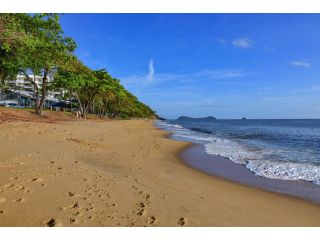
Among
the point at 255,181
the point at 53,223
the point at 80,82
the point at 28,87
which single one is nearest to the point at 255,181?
the point at 255,181

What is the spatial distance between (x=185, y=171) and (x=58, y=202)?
597 cm

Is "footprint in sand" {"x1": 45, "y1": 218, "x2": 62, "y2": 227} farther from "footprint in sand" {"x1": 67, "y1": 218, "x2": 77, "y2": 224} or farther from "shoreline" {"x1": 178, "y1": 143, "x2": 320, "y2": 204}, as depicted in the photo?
"shoreline" {"x1": 178, "y1": 143, "x2": 320, "y2": 204}

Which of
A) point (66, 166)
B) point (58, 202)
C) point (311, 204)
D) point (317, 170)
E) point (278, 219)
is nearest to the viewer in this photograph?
point (58, 202)

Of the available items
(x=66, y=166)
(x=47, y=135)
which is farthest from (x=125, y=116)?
(x=66, y=166)

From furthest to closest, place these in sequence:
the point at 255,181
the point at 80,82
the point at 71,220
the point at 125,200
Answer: the point at 80,82, the point at 255,181, the point at 125,200, the point at 71,220

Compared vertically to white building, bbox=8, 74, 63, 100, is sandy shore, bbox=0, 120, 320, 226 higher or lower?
lower

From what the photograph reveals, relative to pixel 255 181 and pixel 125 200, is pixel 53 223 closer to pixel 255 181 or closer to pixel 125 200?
pixel 125 200

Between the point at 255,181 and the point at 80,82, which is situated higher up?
the point at 80,82

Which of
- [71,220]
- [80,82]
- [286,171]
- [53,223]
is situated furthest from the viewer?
[80,82]

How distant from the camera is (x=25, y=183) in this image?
5945mm

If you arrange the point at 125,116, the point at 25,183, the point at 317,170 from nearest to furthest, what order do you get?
the point at 25,183
the point at 317,170
the point at 125,116

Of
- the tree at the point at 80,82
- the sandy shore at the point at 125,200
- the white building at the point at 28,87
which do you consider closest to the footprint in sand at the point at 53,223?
the sandy shore at the point at 125,200

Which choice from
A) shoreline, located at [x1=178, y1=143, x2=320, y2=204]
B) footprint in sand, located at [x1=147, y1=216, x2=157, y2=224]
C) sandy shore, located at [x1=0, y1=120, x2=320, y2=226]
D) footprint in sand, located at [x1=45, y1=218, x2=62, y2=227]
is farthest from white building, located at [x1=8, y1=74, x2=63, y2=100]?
footprint in sand, located at [x1=147, y1=216, x2=157, y2=224]
